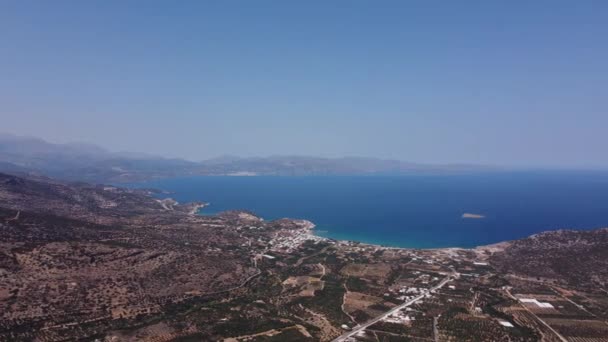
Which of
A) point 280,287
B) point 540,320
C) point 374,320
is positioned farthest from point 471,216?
point 374,320

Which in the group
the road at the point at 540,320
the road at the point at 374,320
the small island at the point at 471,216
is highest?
the road at the point at 540,320

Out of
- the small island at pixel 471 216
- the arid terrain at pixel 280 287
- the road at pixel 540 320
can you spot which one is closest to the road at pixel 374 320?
the arid terrain at pixel 280 287

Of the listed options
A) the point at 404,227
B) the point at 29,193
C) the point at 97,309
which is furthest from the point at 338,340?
the point at 29,193

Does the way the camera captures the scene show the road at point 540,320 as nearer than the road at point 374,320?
No

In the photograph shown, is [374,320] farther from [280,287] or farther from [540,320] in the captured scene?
[540,320]

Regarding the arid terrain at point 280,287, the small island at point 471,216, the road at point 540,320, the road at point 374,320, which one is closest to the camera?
the road at point 374,320

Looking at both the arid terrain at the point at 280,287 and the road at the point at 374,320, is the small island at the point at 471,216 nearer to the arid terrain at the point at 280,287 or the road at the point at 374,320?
the arid terrain at the point at 280,287

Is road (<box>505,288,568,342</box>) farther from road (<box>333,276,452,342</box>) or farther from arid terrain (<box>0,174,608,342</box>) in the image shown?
road (<box>333,276,452,342</box>)

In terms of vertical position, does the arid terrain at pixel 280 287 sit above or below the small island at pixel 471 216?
above

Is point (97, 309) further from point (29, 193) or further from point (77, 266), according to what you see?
point (29, 193)
